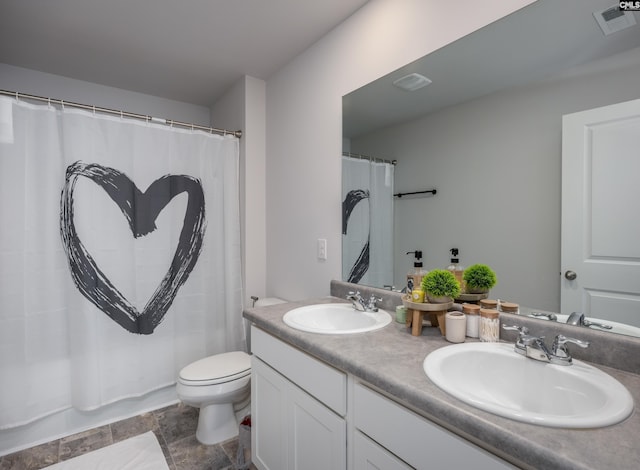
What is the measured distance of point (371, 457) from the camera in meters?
0.92

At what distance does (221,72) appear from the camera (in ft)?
7.83

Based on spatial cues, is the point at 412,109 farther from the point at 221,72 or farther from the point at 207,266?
the point at 207,266

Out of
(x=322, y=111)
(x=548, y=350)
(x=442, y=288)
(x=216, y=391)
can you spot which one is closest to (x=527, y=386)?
(x=548, y=350)

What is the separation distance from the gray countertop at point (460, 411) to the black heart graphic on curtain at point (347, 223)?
56 cm

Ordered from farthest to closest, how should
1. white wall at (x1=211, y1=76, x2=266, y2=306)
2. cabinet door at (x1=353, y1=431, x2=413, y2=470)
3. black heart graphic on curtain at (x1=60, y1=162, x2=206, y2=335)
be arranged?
white wall at (x1=211, y1=76, x2=266, y2=306) < black heart graphic on curtain at (x1=60, y1=162, x2=206, y2=335) < cabinet door at (x1=353, y1=431, x2=413, y2=470)

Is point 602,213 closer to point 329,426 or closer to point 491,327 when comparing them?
point 491,327

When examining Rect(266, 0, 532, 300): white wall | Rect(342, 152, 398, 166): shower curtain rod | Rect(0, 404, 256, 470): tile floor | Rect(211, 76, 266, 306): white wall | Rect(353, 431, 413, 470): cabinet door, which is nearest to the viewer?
Rect(353, 431, 413, 470): cabinet door

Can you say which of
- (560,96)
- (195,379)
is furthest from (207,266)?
(560,96)

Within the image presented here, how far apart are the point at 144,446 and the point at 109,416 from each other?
0.43m

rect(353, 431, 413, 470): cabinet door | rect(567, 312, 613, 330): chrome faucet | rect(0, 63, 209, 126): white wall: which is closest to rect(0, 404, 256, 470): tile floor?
rect(353, 431, 413, 470): cabinet door

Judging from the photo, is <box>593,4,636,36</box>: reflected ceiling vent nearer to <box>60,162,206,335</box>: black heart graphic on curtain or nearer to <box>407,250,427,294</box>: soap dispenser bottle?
<box>407,250,427,294</box>: soap dispenser bottle

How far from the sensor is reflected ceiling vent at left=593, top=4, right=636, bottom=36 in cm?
91

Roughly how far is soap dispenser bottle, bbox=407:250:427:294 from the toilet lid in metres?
1.10

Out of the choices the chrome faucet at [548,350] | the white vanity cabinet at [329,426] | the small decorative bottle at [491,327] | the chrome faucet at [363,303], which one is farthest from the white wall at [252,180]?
the chrome faucet at [548,350]
